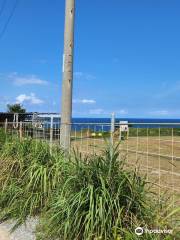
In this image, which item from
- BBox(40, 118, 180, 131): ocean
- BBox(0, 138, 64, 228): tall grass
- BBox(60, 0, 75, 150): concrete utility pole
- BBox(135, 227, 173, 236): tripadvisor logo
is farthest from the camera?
BBox(60, 0, 75, 150): concrete utility pole

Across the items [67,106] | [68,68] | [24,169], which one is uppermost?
[68,68]

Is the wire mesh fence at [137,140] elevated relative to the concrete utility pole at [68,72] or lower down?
lower down

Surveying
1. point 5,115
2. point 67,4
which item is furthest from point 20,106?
point 67,4

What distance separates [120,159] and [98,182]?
0.50m

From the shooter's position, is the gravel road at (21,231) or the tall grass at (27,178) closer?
the gravel road at (21,231)

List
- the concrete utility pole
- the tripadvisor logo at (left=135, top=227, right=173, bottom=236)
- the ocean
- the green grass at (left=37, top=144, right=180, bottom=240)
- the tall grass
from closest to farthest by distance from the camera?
the tripadvisor logo at (left=135, top=227, right=173, bottom=236) → the green grass at (left=37, top=144, right=180, bottom=240) → the ocean → the tall grass → the concrete utility pole

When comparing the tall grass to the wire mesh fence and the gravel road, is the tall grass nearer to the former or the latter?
the gravel road

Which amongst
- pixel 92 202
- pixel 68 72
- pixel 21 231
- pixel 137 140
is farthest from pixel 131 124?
pixel 68 72

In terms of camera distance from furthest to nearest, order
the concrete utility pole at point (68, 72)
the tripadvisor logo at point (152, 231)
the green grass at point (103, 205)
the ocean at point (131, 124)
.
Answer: the concrete utility pole at point (68, 72) → the ocean at point (131, 124) → the green grass at point (103, 205) → the tripadvisor logo at point (152, 231)

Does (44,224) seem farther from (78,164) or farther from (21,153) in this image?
(21,153)

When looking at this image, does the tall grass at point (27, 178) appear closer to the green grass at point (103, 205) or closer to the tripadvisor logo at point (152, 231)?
the green grass at point (103, 205)

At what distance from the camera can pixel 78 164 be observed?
17.3 ft

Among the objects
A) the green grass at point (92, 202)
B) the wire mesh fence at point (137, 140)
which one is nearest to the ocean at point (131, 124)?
the wire mesh fence at point (137, 140)

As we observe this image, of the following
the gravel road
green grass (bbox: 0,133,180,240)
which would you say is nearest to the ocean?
green grass (bbox: 0,133,180,240)
